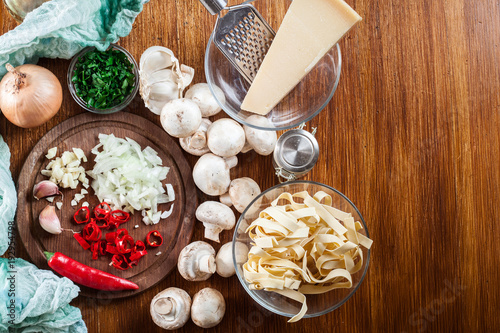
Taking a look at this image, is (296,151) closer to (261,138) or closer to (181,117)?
(261,138)

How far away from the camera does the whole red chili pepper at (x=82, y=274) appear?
4.90 ft

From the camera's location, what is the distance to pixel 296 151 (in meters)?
1.50

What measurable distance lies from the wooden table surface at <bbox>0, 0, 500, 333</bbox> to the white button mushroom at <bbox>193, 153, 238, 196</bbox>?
0.09 metres

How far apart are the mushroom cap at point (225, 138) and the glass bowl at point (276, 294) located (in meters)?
0.21

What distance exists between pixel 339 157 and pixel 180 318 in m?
0.85

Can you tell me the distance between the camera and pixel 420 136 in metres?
1.63

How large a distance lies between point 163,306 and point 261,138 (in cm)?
69

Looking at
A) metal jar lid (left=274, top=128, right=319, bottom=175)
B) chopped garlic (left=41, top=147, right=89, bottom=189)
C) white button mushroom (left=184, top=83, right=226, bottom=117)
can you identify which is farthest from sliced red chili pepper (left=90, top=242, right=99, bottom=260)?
metal jar lid (left=274, top=128, right=319, bottom=175)

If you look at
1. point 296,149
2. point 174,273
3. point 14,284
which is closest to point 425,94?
point 296,149

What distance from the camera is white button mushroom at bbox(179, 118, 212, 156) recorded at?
151 cm

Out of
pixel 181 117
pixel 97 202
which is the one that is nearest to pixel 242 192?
pixel 181 117

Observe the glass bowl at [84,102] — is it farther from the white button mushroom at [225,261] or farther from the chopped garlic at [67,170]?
the white button mushroom at [225,261]

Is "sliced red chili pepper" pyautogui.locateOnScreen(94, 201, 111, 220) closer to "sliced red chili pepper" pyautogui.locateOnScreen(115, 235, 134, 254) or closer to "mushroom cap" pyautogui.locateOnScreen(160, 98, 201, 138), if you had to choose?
"sliced red chili pepper" pyautogui.locateOnScreen(115, 235, 134, 254)

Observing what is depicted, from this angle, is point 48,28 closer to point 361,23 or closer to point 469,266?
point 361,23
